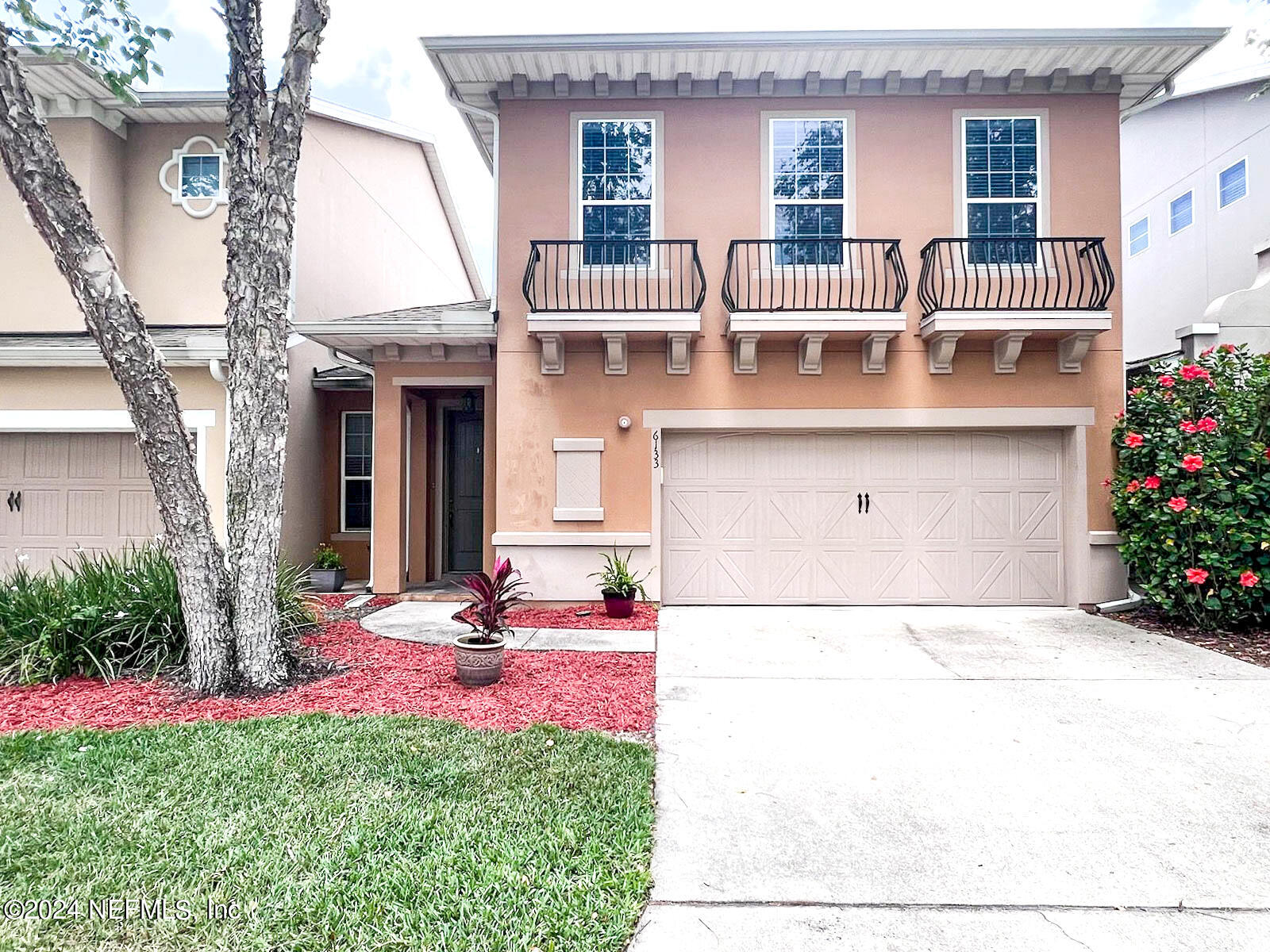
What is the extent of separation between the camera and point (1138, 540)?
7121 millimetres

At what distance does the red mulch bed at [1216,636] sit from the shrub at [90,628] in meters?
8.78

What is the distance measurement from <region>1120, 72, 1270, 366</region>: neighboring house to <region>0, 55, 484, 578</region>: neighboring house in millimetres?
11734

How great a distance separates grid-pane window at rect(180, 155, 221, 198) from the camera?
30.2 feet

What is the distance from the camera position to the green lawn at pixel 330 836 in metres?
2.26

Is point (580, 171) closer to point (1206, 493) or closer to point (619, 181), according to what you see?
point (619, 181)

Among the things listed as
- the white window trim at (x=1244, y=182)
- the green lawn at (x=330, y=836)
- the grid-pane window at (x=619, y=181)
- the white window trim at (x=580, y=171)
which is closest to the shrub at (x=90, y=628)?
the green lawn at (x=330, y=836)

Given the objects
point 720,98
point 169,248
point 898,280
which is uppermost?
point 720,98

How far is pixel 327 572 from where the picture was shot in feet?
29.8

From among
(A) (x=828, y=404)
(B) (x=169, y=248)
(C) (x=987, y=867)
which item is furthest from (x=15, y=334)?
(C) (x=987, y=867)

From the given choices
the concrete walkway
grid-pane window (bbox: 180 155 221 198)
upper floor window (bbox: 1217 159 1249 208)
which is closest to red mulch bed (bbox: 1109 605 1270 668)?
the concrete walkway

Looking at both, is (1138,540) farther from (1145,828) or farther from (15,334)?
(15,334)

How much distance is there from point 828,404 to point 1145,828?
5467 mm

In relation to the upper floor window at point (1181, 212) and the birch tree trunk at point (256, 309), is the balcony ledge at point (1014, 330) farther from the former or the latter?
the upper floor window at point (1181, 212)

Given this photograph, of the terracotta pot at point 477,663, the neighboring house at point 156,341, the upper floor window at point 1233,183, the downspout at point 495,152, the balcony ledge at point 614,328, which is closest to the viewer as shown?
the terracotta pot at point 477,663
